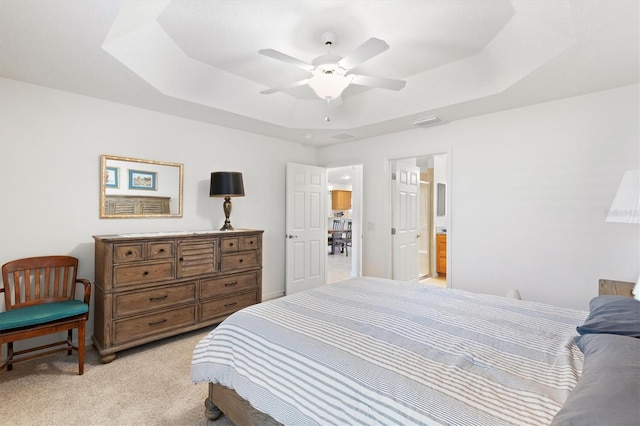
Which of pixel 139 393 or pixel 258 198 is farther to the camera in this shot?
pixel 258 198

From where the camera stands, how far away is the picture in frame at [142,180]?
321 cm

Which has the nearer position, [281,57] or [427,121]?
[281,57]

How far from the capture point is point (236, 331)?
170cm

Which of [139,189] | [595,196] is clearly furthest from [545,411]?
[139,189]

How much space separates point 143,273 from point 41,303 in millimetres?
802

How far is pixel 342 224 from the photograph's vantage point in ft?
35.7

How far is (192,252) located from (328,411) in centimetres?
235

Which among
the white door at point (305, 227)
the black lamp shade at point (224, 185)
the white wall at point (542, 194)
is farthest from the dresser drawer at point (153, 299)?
the white wall at point (542, 194)

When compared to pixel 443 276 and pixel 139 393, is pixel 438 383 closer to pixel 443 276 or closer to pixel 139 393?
pixel 139 393

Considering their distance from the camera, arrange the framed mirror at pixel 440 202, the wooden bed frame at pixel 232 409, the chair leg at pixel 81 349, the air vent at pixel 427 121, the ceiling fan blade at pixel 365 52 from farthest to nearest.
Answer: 1. the framed mirror at pixel 440 202
2. the air vent at pixel 427 121
3. the chair leg at pixel 81 349
4. the ceiling fan blade at pixel 365 52
5. the wooden bed frame at pixel 232 409

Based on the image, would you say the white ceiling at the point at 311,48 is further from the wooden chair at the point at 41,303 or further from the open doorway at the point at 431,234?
the open doorway at the point at 431,234

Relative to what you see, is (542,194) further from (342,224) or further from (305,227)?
(342,224)

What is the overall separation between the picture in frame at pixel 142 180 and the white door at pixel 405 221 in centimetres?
310

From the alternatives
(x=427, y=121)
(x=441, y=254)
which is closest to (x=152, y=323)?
(x=427, y=121)
